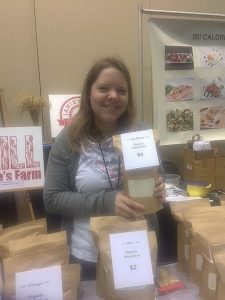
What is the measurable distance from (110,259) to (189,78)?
6.06ft

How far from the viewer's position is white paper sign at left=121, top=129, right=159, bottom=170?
2.92 feet

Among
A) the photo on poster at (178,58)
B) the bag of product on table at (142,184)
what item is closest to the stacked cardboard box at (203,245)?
the bag of product on table at (142,184)

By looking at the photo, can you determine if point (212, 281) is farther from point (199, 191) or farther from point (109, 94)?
point (199, 191)

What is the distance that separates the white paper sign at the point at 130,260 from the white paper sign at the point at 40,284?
151mm

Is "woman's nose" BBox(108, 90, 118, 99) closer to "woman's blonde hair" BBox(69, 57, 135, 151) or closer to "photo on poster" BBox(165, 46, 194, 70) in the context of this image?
"woman's blonde hair" BBox(69, 57, 135, 151)

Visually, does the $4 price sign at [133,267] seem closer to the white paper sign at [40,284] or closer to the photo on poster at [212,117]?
the white paper sign at [40,284]

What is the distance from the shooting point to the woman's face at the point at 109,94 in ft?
3.47

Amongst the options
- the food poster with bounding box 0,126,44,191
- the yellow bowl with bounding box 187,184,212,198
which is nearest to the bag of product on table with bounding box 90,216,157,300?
the food poster with bounding box 0,126,44,191

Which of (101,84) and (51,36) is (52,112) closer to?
(51,36)

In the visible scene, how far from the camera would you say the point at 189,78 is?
2.36m

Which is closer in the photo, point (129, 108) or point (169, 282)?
point (169, 282)

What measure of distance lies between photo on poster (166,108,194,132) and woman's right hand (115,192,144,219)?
1521 mm

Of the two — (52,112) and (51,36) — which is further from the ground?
(51,36)

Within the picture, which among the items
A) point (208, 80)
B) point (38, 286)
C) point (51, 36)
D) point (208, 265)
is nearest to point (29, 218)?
point (38, 286)
